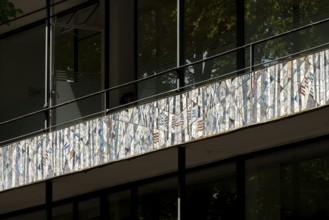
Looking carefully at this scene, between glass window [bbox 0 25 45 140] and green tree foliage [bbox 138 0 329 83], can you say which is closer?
green tree foliage [bbox 138 0 329 83]

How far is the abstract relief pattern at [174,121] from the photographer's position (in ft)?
63.4

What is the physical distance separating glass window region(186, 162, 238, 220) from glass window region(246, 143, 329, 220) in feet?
1.28

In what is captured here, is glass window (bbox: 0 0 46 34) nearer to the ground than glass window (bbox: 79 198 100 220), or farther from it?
farther from it

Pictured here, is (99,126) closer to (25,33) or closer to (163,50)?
(163,50)

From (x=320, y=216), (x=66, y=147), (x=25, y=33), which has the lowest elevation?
(x=320, y=216)

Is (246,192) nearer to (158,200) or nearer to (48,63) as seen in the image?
(158,200)

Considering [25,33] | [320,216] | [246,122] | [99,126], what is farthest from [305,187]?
[25,33]

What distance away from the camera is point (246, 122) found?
66.1 feet

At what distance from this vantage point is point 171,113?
2183cm

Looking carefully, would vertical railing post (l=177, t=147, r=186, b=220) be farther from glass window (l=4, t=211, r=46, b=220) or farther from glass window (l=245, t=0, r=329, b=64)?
glass window (l=4, t=211, r=46, b=220)

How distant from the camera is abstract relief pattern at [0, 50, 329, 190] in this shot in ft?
63.4

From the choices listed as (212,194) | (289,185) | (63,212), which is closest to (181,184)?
(289,185)

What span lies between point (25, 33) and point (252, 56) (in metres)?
9.40

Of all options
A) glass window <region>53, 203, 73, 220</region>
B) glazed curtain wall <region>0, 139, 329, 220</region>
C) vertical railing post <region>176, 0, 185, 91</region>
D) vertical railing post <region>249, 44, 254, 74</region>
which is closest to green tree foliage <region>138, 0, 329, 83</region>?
vertical railing post <region>249, 44, 254, 74</region>
